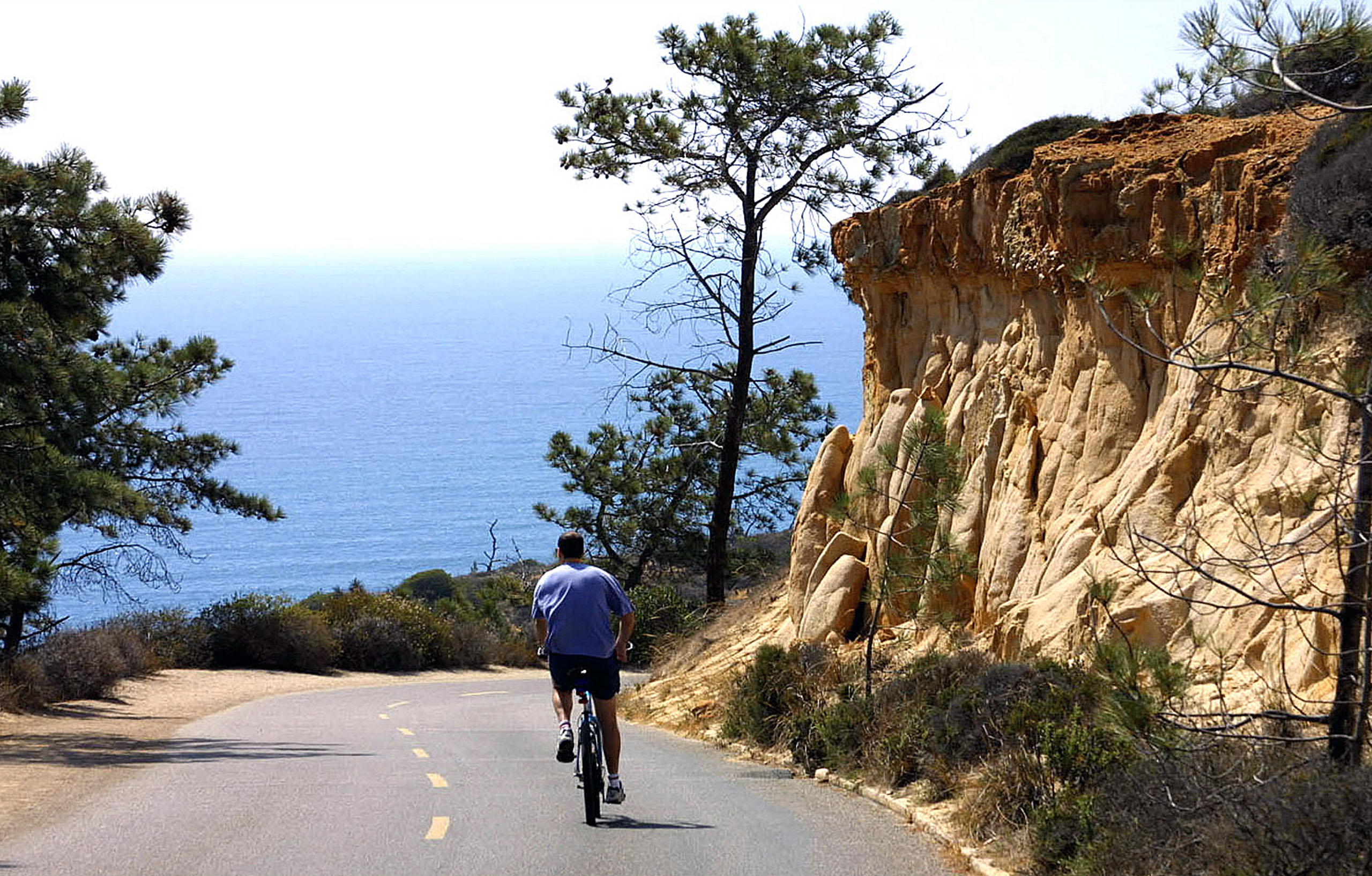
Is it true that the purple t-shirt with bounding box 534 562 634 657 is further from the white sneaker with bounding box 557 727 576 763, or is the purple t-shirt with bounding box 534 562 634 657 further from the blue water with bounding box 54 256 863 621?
the blue water with bounding box 54 256 863 621

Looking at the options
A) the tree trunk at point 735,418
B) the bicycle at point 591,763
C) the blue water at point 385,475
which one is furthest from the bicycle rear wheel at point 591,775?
the blue water at point 385,475

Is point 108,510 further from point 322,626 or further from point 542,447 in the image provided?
point 542,447

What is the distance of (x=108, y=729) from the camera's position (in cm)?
1862

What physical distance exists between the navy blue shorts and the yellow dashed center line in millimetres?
1197

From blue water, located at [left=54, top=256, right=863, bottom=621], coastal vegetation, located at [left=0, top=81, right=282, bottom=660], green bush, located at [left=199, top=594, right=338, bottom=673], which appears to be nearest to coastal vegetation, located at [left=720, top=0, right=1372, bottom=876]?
coastal vegetation, located at [left=0, top=81, right=282, bottom=660]

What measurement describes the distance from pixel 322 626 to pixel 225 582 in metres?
48.9

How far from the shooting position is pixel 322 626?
3400 centimetres

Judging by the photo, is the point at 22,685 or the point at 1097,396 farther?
the point at 22,685

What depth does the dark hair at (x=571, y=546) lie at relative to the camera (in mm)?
10688

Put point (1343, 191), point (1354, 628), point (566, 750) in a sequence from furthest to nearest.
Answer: point (1343, 191), point (566, 750), point (1354, 628)

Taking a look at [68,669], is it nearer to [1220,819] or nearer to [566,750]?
[566,750]

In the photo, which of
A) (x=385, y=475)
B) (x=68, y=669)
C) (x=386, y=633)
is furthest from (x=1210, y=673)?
(x=385, y=475)

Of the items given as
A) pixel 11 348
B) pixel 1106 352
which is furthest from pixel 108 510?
pixel 1106 352

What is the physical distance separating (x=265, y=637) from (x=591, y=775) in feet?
80.8
